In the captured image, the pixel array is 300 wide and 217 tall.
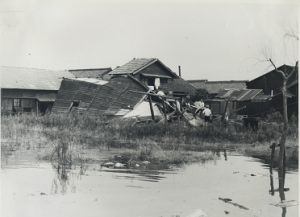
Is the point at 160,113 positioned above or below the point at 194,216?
above

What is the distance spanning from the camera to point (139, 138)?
30.6ft

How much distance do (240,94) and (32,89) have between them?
283 inches

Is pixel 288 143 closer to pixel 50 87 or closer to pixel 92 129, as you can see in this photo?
pixel 92 129

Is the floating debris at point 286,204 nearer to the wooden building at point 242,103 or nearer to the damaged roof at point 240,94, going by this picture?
the wooden building at point 242,103

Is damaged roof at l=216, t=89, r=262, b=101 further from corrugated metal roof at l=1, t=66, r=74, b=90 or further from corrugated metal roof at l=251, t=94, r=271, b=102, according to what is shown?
corrugated metal roof at l=1, t=66, r=74, b=90

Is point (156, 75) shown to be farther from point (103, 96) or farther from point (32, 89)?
point (32, 89)

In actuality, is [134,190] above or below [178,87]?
below

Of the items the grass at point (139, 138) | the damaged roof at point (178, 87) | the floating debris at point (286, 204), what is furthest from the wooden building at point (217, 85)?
the floating debris at point (286, 204)

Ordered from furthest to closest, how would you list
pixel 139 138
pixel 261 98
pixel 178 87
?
pixel 178 87 < pixel 139 138 < pixel 261 98

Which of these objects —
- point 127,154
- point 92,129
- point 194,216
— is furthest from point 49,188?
point 92,129

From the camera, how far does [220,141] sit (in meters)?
9.23

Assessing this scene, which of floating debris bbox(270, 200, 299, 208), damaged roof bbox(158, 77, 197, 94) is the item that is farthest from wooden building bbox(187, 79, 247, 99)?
floating debris bbox(270, 200, 299, 208)

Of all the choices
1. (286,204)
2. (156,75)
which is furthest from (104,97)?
(286,204)

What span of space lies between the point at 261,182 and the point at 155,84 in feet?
21.8
